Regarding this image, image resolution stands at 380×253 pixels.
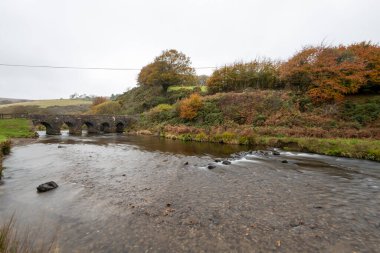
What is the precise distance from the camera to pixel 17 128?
35625mm

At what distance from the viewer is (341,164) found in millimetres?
16406

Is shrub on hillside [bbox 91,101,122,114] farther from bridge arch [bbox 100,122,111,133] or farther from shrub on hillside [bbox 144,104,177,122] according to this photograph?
shrub on hillside [bbox 144,104,177,122]

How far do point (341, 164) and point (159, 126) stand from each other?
31.9 meters

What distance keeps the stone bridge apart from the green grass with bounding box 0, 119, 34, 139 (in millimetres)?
2424

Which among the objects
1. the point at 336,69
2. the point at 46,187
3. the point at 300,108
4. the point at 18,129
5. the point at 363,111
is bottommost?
the point at 46,187

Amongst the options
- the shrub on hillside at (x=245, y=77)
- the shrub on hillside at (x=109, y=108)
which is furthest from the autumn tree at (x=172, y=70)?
the shrub on hillside at (x=245, y=77)

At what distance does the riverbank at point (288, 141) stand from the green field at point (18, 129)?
21.0 meters

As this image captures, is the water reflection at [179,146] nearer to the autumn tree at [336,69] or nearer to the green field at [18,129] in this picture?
the green field at [18,129]

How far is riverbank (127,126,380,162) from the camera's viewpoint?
18391mm

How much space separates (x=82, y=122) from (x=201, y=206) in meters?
45.2

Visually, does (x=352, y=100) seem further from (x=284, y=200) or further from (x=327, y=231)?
(x=327, y=231)

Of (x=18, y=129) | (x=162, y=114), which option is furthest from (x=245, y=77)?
(x=18, y=129)

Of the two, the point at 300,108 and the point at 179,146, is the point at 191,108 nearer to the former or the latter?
the point at 179,146

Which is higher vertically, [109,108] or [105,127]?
Result: [109,108]
